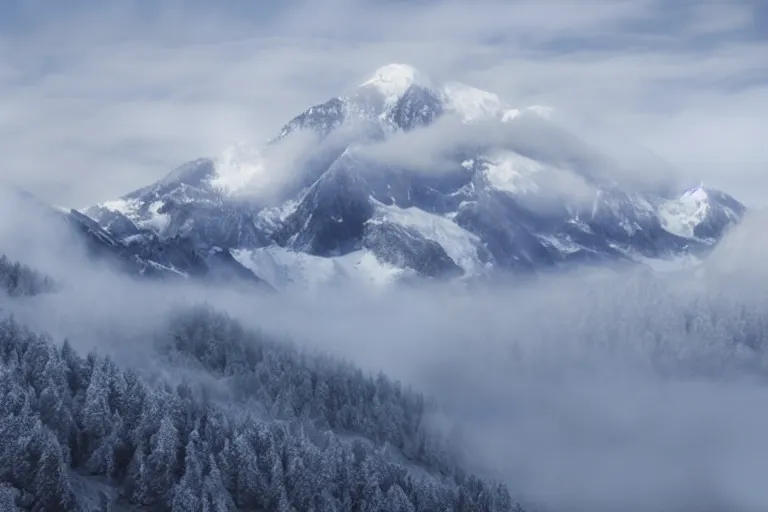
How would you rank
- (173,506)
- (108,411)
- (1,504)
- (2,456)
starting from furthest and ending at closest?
(108,411) < (173,506) < (2,456) < (1,504)

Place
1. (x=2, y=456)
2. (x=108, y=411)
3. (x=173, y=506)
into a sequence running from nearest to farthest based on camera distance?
(x=2, y=456)
(x=173, y=506)
(x=108, y=411)

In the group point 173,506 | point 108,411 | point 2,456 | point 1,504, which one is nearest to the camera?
point 1,504

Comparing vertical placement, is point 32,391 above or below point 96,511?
above

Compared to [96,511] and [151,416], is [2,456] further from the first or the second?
[151,416]

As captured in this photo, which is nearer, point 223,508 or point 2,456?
point 2,456

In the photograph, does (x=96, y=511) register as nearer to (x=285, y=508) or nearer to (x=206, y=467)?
(x=206, y=467)

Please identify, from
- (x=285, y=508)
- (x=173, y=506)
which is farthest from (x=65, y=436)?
(x=285, y=508)

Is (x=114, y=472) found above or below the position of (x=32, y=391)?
below

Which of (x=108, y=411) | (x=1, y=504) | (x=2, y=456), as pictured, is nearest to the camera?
(x=1, y=504)

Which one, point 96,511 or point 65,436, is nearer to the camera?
point 96,511
